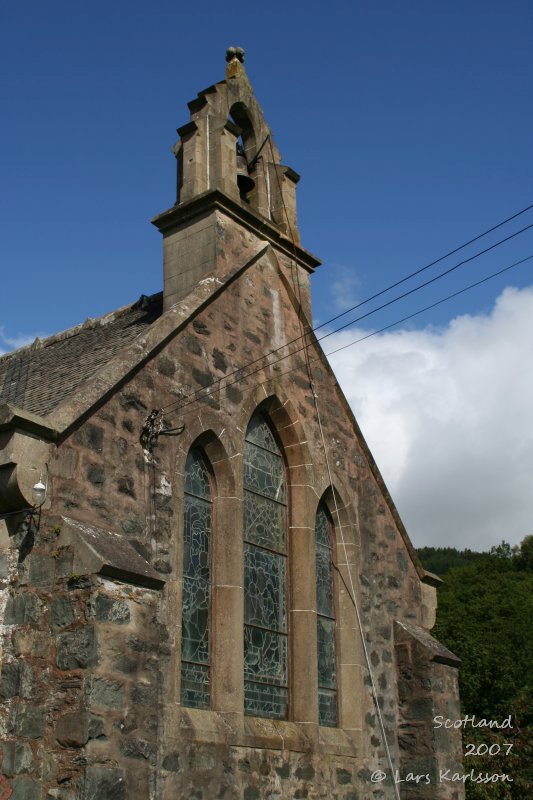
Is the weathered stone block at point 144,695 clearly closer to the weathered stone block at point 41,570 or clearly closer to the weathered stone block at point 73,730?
the weathered stone block at point 73,730

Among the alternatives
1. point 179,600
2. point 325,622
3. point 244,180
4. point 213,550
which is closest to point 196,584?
point 213,550

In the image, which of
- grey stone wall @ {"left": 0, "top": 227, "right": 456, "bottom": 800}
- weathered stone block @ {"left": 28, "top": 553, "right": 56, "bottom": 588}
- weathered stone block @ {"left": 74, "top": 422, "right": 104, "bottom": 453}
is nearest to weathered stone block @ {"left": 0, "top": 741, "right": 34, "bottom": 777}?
grey stone wall @ {"left": 0, "top": 227, "right": 456, "bottom": 800}

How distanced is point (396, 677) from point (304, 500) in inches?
125

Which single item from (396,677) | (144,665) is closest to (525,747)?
(396,677)

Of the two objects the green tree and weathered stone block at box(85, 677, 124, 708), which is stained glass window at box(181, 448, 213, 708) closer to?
weathered stone block at box(85, 677, 124, 708)

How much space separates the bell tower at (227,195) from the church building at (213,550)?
0.04m

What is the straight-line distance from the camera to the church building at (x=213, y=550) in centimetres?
859

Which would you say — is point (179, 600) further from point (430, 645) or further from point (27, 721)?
point (430, 645)

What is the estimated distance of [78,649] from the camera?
8406 mm

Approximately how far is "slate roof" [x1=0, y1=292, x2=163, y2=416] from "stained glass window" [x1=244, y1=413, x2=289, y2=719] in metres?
2.32

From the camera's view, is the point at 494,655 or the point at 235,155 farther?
the point at 494,655

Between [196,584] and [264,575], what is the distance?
4.98 ft

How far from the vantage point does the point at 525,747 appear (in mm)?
19156

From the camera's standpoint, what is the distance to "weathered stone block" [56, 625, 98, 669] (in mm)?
8312
